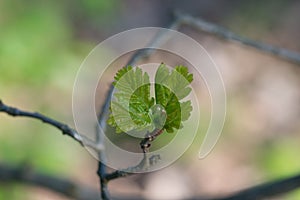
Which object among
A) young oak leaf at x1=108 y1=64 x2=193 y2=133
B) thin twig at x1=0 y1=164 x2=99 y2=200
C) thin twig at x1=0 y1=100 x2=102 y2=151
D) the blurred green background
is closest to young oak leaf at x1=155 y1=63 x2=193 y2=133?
young oak leaf at x1=108 y1=64 x2=193 y2=133

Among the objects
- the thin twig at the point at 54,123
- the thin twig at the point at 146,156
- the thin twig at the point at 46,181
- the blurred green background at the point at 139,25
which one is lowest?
the thin twig at the point at 146,156

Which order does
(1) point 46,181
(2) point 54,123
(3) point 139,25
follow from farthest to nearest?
(3) point 139,25
(1) point 46,181
(2) point 54,123

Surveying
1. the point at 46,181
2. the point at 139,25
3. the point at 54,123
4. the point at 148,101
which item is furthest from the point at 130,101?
the point at 139,25

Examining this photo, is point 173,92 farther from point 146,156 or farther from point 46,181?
point 46,181

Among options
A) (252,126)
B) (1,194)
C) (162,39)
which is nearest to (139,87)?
(162,39)

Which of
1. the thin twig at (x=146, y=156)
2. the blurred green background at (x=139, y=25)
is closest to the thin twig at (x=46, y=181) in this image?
the blurred green background at (x=139, y=25)

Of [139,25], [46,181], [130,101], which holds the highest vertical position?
[139,25]

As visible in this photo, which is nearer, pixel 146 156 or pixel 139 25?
pixel 146 156

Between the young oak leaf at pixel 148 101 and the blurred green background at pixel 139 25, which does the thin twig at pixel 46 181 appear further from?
the young oak leaf at pixel 148 101
